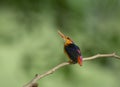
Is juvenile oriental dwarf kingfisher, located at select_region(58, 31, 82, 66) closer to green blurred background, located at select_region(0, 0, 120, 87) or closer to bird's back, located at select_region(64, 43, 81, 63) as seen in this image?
bird's back, located at select_region(64, 43, 81, 63)

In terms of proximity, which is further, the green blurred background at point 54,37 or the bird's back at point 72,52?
the green blurred background at point 54,37

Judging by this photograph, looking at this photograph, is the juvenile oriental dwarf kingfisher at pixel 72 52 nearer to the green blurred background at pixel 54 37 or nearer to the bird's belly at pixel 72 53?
the bird's belly at pixel 72 53

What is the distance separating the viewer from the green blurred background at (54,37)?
1.46 meters

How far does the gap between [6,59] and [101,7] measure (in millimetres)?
425

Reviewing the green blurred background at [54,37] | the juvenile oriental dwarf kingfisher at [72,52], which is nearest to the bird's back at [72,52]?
the juvenile oriental dwarf kingfisher at [72,52]

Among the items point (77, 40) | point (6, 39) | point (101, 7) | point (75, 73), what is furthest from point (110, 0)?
point (6, 39)

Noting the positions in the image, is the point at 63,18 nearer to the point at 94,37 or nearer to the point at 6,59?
the point at 94,37

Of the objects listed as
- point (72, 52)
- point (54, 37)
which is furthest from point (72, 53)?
point (54, 37)

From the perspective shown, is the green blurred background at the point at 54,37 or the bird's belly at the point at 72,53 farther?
the green blurred background at the point at 54,37

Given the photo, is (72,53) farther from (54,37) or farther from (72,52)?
(54,37)

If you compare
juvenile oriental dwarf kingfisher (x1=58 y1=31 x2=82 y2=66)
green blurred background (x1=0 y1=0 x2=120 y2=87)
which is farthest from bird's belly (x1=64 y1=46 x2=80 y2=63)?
green blurred background (x1=0 y1=0 x2=120 y2=87)

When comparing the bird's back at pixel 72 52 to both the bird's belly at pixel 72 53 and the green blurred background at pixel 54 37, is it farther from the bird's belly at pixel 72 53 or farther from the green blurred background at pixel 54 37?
the green blurred background at pixel 54 37

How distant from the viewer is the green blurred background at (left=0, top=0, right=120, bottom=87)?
1.46 meters

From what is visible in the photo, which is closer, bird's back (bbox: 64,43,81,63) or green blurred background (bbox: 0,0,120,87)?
bird's back (bbox: 64,43,81,63)
